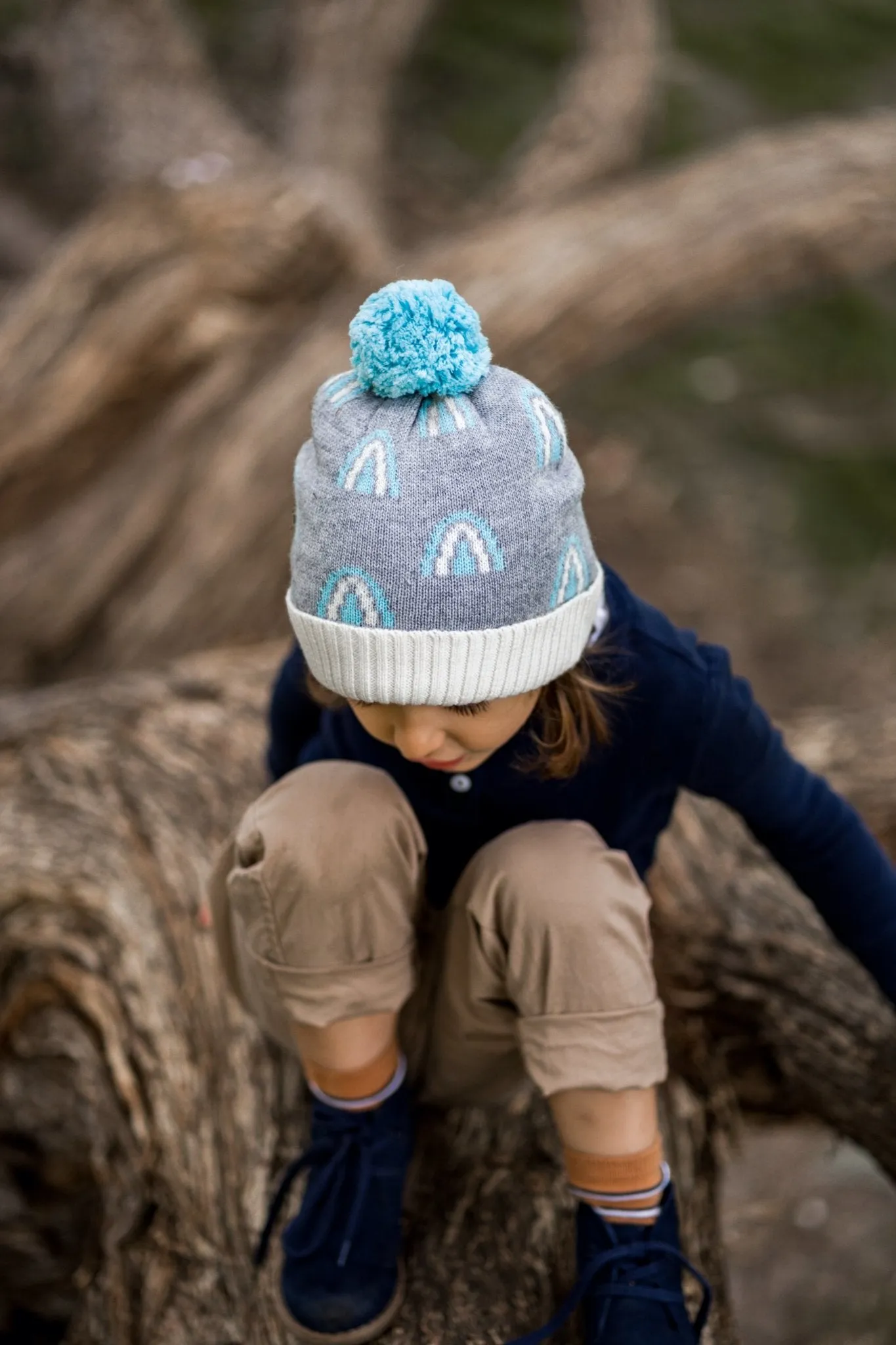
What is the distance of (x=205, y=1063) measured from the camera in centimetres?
142

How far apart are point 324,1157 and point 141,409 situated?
5.76 ft

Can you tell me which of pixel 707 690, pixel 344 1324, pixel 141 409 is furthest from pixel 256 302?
pixel 344 1324

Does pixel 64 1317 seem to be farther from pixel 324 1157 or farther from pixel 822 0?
pixel 822 0

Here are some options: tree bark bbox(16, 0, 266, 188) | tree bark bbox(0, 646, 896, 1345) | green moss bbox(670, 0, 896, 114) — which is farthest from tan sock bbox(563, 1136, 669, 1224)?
green moss bbox(670, 0, 896, 114)

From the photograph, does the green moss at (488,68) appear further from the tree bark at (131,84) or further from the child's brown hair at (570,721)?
the child's brown hair at (570,721)

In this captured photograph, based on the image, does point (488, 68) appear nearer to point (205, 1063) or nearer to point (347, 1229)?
point (205, 1063)

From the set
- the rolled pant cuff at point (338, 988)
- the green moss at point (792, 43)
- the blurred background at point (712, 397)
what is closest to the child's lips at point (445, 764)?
the rolled pant cuff at point (338, 988)

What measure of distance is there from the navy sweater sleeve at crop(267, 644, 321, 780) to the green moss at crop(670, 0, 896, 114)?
432 centimetres

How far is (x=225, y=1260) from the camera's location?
1.27 m

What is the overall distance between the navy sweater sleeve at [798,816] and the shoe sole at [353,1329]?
515 millimetres

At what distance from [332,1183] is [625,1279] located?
0.88 feet

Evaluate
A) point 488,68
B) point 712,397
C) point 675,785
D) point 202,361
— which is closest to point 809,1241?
point 675,785

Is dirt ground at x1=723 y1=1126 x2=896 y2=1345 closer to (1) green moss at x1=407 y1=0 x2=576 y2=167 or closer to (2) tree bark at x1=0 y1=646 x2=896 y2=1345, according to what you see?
(2) tree bark at x1=0 y1=646 x2=896 y2=1345

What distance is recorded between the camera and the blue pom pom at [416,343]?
964 millimetres
